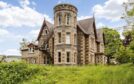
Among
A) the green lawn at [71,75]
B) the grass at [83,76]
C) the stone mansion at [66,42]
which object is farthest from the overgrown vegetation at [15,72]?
the stone mansion at [66,42]

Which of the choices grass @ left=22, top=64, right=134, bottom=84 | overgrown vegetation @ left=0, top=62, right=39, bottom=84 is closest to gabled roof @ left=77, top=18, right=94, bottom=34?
grass @ left=22, top=64, right=134, bottom=84

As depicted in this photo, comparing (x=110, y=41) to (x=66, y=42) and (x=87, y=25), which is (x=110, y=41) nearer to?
(x=87, y=25)

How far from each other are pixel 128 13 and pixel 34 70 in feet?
32.7

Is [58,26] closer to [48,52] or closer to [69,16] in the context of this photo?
[69,16]

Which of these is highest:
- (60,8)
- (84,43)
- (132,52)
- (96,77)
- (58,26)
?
(60,8)

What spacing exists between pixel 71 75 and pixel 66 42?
1776 cm

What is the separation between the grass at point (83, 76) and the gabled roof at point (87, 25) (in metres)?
19.4

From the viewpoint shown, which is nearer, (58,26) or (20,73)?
(20,73)

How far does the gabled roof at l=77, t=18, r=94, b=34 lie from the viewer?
42812 mm

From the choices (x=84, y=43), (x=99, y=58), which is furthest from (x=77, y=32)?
(x=99, y=58)

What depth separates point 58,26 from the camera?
40.0 m

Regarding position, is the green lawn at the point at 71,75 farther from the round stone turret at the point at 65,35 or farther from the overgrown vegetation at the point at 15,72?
the round stone turret at the point at 65,35

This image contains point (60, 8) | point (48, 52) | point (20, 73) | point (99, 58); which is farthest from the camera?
point (99, 58)

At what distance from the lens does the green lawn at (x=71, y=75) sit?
733 inches
